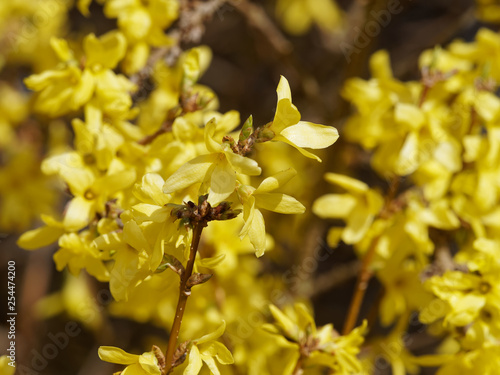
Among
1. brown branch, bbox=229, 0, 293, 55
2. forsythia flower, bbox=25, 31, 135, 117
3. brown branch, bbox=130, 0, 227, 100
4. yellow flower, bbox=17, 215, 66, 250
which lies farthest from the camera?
brown branch, bbox=229, 0, 293, 55

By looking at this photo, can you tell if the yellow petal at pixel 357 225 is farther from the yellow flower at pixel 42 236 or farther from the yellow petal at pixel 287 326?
the yellow flower at pixel 42 236

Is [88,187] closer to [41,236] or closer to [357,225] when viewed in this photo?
[41,236]

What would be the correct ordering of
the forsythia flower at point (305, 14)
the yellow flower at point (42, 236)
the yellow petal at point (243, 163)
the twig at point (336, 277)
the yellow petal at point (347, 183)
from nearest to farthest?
the yellow petal at point (243, 163), the yellow flower at point (42, 236), the yellow petal at point (347, 183), the twig at point (336, 277), the forsythia flower at point (305, 14)

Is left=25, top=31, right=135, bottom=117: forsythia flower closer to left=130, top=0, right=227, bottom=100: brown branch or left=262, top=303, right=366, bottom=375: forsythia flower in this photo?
left=130, top=0, right=227, bottom=100: brown branch

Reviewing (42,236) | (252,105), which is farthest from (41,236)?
(252,105)

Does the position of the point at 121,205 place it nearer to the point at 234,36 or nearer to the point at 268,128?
the point at 268,128

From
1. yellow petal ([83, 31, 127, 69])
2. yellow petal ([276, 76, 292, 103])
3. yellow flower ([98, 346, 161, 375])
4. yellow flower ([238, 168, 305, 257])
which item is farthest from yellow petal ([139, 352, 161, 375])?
yellow petal ([83, 31, 127, 69])

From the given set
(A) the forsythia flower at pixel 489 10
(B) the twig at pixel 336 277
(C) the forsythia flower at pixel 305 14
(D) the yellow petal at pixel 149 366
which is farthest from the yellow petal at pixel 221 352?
Answer: (C) the forsythia flower at pixel 305 14
